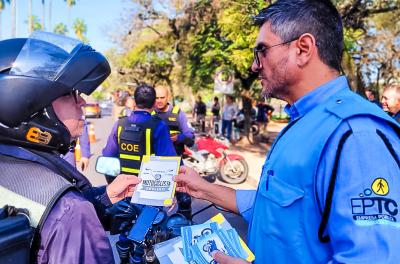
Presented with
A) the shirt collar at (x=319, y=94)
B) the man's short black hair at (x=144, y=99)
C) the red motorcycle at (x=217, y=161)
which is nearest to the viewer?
the shirt collar at (x=319, y=94)

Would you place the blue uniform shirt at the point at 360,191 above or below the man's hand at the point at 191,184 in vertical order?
above

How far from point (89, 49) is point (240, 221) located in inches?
179

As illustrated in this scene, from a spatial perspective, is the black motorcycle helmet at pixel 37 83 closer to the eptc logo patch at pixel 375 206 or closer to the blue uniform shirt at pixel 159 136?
the eptc logo patch at pixel 375 206

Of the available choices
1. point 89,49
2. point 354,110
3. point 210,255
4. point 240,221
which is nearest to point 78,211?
point 210,255

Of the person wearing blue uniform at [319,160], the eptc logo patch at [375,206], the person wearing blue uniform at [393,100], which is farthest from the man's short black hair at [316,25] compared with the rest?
the person wearing blue uniform at [393,100]

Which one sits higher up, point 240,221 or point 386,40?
point 386,40

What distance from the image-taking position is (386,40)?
57.2 feet

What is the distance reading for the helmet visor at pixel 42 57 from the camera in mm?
1281

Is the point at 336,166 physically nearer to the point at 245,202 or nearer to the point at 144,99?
the point at 245,202

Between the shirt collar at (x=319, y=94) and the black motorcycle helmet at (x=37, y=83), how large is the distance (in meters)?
0.80

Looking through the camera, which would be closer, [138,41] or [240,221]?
[240,221]

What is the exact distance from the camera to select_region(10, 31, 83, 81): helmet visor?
1.28 metres

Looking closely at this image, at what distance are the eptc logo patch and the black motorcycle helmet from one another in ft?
3.31

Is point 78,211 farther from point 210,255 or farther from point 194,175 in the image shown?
point 194,175
